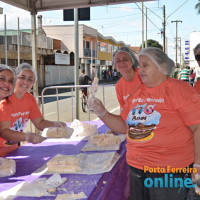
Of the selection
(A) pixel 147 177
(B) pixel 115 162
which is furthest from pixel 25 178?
(A) pixel 147 177

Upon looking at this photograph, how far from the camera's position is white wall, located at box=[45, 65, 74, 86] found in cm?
2525

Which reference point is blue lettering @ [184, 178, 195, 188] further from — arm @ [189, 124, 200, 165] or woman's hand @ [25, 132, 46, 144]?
woman's hand @ [25, 132, 46, 144]

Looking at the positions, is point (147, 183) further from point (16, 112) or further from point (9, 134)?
point (16, 112)

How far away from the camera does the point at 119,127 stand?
222 centimetres

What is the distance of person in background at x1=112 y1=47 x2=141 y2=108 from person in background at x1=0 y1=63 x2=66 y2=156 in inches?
38.1

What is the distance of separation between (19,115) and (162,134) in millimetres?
1770

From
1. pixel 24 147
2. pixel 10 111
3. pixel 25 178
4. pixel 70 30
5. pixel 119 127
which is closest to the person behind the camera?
pixel 25 178

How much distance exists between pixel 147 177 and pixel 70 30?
35550mm

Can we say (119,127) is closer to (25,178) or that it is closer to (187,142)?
(187,142)

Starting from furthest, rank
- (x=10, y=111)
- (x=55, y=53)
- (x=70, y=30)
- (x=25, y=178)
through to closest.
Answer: (x=70, y=30)
(x=55, y=53)
(x=10, y=111)
(x=25, y=178)

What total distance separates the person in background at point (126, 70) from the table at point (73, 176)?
727 millimetres

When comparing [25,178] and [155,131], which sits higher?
[155,131]

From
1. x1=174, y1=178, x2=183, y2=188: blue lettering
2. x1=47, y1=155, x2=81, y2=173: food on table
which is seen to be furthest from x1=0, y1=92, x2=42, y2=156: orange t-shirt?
x1=174, y1=178, x2=183, y2=188: blue lettering

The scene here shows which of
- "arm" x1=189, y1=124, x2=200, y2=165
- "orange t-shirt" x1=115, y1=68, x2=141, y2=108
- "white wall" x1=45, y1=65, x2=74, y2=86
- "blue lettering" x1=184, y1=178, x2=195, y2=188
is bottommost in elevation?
"blue lettering" x1=184, y1=178, x2=195, y2=188
